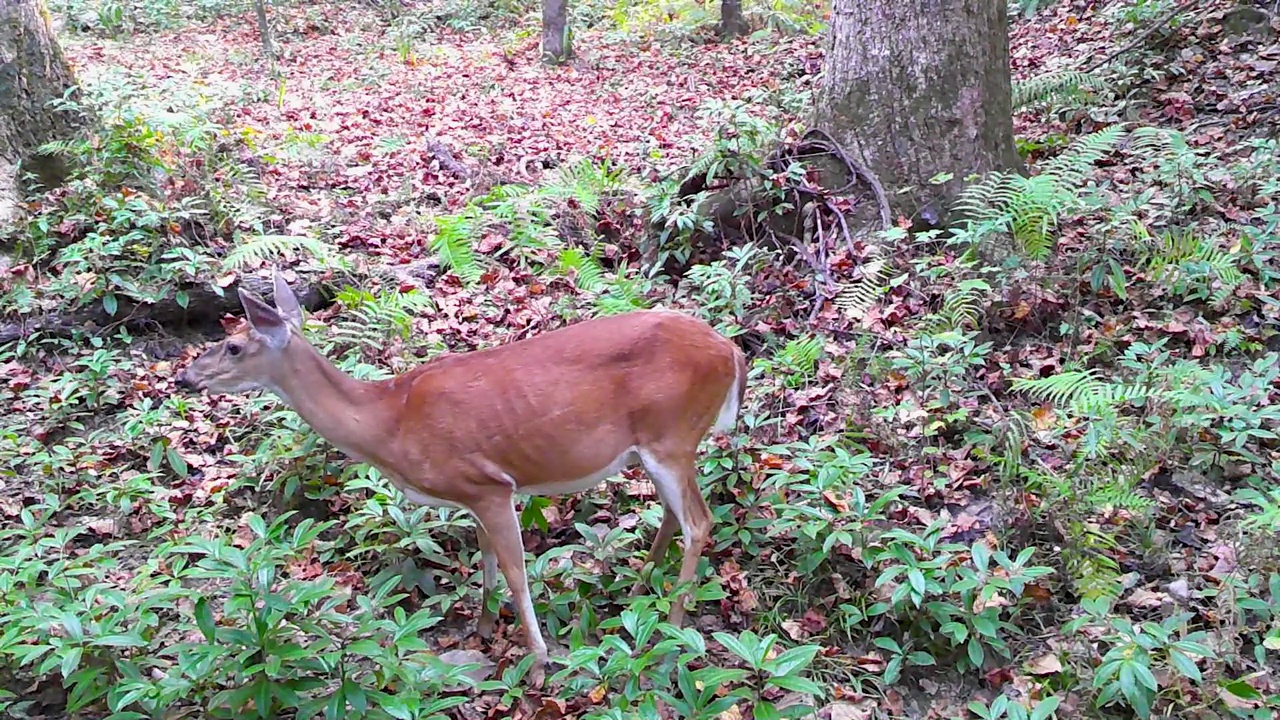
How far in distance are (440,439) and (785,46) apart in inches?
448

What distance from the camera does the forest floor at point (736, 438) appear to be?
3363 millimetres

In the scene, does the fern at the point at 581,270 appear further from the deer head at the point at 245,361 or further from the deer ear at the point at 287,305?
the deer head at the point at 245,361

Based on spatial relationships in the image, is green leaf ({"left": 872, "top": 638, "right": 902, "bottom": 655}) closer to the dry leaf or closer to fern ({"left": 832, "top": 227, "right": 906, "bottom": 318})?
the dry leaf

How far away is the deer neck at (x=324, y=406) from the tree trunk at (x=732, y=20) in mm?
12458

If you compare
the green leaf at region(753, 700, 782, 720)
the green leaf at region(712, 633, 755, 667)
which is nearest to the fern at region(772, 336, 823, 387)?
the green leaf at region(712, 633, 755, 667)

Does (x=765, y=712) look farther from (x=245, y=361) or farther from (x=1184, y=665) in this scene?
(x=245, y=361)

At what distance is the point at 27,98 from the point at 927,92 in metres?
6.30

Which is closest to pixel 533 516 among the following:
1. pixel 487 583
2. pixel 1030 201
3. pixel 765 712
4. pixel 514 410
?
pixel 487 583

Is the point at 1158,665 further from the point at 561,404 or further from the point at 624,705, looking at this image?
the point at 561,404

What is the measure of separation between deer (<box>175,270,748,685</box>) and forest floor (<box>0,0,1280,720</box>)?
1.23 feet

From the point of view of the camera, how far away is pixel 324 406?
148 inches

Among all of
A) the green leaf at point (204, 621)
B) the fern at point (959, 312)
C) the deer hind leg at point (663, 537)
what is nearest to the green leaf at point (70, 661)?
the green leaf at point (204, 621)

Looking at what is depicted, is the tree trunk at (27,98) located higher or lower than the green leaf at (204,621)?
higher

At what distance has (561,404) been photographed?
3.77 metres
